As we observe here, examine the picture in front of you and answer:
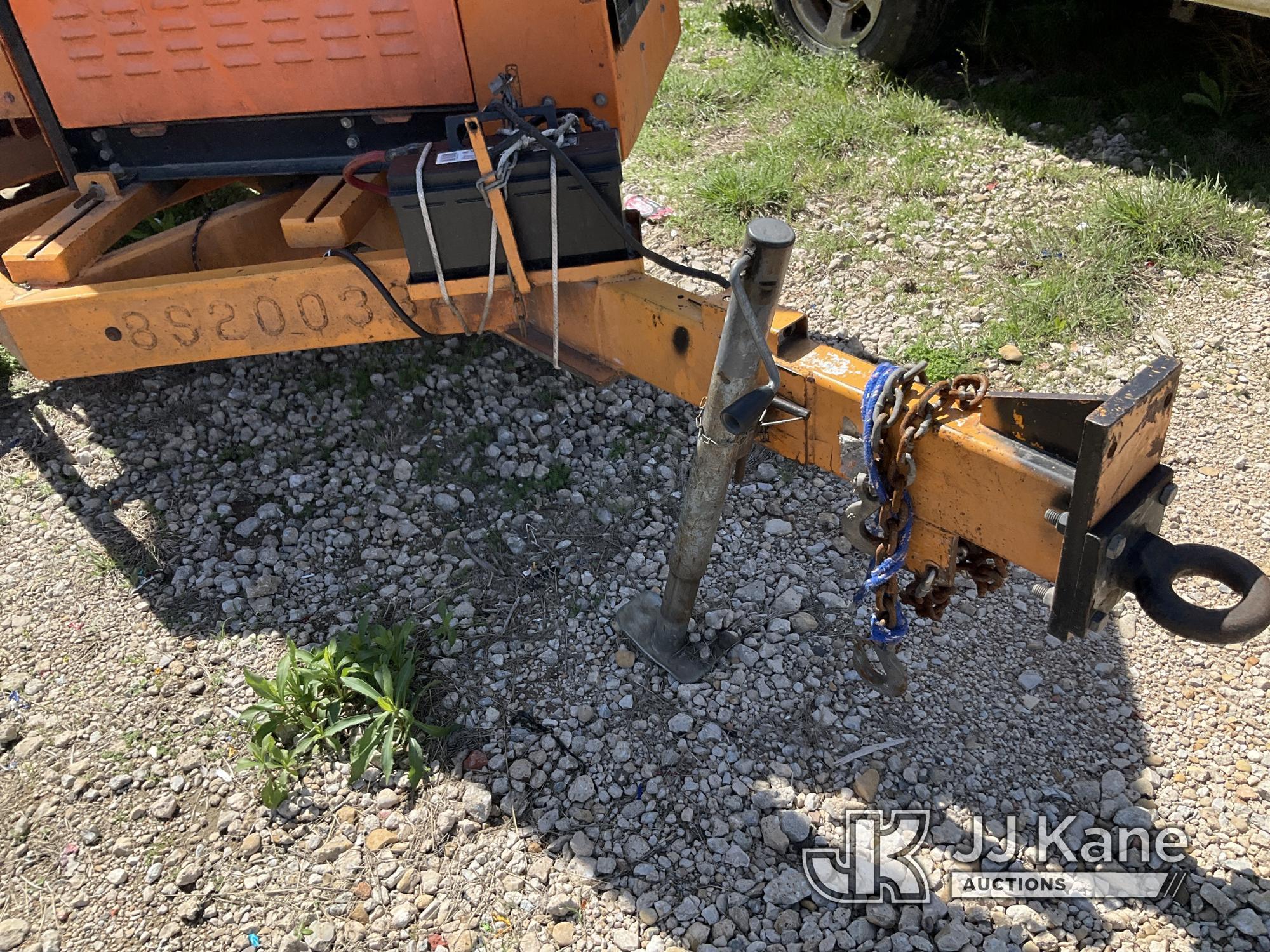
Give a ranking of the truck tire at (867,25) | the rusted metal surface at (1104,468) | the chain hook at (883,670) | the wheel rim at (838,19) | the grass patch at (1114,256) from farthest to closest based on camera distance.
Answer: the wheel rim at (838,19) < the truck tire at (867,25) < the grass patch at (1114,256) < the chain hook at (883,670) < the rusted metal surface at (1104,468)

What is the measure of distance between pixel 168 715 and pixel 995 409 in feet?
8.44

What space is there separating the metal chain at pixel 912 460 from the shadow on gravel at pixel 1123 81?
3378mm

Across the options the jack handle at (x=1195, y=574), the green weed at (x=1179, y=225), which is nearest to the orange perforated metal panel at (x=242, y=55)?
the jack handle at (x=1195, y=574)

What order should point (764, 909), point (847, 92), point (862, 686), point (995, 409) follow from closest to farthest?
point (995, 409)
point (764, 909)
point (862, 686)
point (847, 92)

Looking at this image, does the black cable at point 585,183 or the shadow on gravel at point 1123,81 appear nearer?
the black cable at point 585,183

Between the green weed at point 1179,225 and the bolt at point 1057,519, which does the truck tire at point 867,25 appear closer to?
the green weed at point 1179,225

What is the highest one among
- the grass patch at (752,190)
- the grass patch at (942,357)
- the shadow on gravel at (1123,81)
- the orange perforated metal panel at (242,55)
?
the orange perforated metal panel at (242,55)

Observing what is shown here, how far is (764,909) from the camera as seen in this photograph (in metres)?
2.58

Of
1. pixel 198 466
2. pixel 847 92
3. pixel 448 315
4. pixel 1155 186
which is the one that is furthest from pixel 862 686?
pixel 847 92

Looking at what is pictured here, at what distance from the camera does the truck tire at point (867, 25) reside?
554 centimetres

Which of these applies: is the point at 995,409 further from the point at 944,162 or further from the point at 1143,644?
the point at 944,162

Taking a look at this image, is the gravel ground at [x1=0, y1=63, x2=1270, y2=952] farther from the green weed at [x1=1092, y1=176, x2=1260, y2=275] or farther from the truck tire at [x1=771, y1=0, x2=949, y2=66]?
the truck tire at [x1=771, y1=0, x2=949, y2=66]

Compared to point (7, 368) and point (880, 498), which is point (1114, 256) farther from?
point (7, 368)

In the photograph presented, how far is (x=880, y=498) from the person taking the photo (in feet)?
7.16
